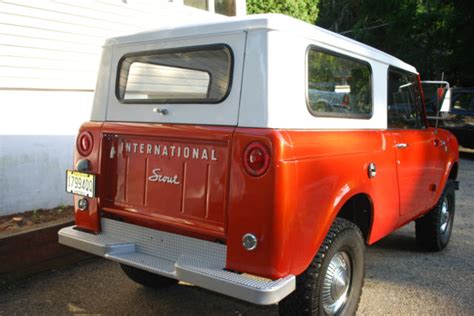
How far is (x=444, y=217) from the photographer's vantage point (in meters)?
5.09

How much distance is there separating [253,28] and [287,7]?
29.2 feet

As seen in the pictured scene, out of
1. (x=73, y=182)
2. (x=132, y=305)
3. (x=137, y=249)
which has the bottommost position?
(x=132, y=305)

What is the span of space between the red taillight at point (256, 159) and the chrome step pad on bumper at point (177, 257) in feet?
1.64

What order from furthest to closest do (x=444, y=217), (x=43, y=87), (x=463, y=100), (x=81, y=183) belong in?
1. (x=463, y=100)
2. (x=43, y=87)
3. (x=444, y=217)
4. (x=81, y=183)

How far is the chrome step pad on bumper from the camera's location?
239 cm

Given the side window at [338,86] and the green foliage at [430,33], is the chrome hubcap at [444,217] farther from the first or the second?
the green foliage at [430,33]

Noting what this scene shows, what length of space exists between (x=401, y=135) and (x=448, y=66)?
14.4 metres

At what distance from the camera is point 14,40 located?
201 inches

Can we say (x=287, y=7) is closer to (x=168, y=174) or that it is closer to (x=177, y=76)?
(x=177, y=76)

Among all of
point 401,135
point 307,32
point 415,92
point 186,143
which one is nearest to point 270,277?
point 186,143

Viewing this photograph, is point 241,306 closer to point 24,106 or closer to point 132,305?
point 132,305

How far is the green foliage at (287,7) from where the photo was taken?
1044 centimetres

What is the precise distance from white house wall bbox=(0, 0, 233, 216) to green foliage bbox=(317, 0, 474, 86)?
1293 centimetres

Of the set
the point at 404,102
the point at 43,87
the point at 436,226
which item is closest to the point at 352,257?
the point at 404,102
